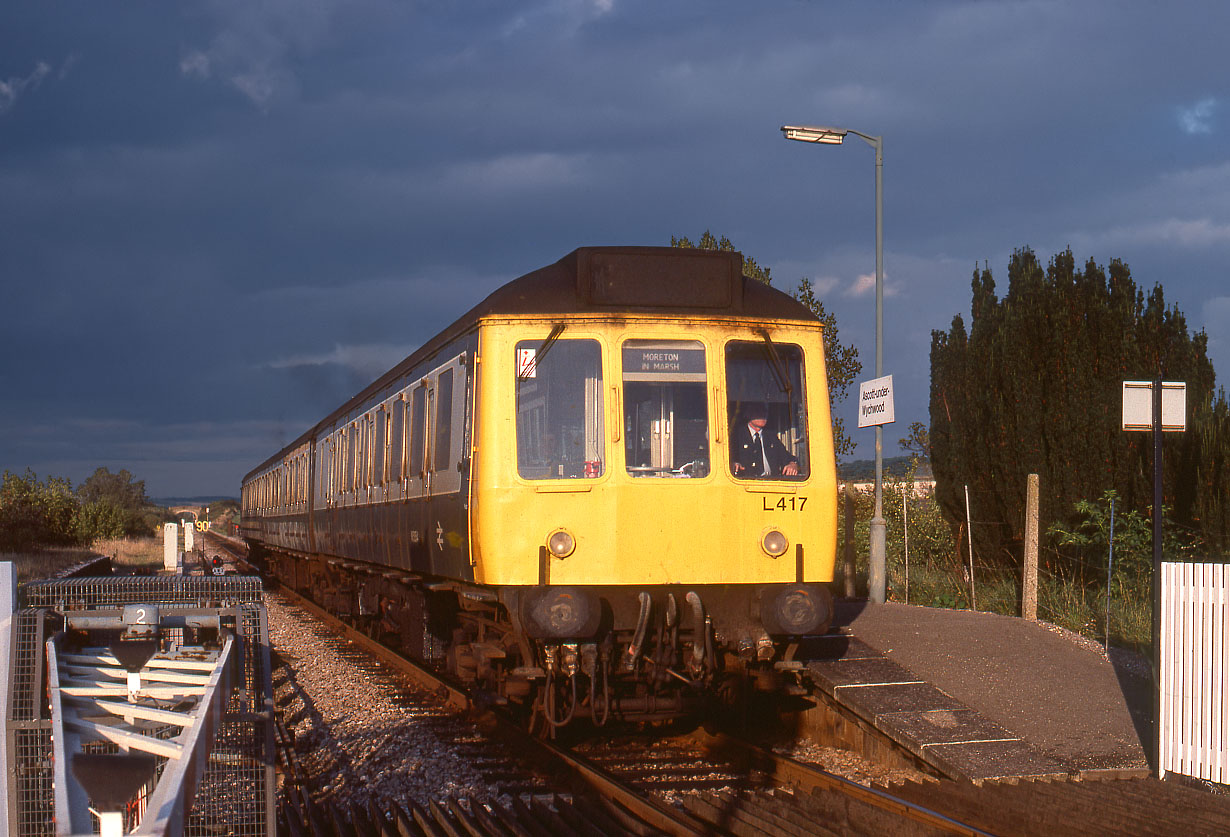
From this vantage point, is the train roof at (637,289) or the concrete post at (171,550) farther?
the concrete post at (171,550)

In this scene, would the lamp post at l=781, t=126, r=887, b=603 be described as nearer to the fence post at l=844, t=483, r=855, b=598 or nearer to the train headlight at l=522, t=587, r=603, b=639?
the fence post at l=844, t=483, r=855, b=598

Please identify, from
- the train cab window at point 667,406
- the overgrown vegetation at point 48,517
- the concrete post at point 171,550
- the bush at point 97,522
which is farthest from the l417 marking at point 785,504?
the bush at point 97,522

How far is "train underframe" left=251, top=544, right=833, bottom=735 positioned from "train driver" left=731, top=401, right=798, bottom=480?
2.50ft

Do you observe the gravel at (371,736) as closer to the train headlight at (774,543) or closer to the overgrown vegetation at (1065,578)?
the train headlight at (774,543)

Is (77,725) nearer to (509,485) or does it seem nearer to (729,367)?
(509,485)

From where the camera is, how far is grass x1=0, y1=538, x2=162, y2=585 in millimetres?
25797

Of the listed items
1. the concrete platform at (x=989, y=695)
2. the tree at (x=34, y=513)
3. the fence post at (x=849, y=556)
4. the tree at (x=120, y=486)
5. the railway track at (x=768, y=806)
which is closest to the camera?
the railway track at (x=768, y=806)

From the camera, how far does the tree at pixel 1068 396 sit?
49.6 ft

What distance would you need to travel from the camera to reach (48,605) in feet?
17.5

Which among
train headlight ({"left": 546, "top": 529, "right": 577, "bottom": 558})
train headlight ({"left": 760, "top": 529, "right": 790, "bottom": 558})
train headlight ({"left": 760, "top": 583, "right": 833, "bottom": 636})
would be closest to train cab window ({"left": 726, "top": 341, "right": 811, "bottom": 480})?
train headlight ({"left": 760, "top": 529, "right": 790, "bottom": 558})

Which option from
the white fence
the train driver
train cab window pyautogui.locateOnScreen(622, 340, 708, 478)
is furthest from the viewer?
the train driver

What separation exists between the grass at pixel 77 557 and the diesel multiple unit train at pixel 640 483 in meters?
12.3

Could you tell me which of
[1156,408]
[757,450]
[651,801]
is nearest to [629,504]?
[757,450]

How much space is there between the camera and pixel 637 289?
27.7 ft
